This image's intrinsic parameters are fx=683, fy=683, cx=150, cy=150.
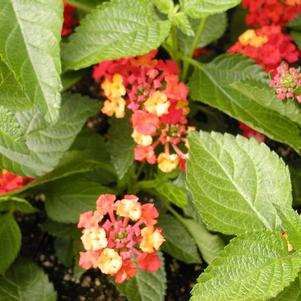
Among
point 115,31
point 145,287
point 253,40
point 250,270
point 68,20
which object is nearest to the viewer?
point 250,270

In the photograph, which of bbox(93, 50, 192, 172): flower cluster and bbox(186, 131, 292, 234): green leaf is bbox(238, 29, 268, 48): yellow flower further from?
bbox(186, 131, 292, 234): green leaf

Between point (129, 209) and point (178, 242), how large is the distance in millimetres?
295

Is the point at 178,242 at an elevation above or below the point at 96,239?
below

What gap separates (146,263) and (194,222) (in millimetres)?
212

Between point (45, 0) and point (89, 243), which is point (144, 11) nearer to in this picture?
point (45, 0)

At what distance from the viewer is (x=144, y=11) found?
1.22m

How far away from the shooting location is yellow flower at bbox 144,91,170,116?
1248mm

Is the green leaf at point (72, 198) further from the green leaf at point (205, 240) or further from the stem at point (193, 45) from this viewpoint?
the stem at point (193, 45)

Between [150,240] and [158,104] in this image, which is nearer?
[150,240]

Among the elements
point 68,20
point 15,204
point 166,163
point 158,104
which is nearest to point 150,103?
point 158,104

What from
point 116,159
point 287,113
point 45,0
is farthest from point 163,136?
point 45,0

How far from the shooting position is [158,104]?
4.11 ft

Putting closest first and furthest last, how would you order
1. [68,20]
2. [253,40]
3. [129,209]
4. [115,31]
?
[129,209] → [115,31] → [253,40] → [68,20]

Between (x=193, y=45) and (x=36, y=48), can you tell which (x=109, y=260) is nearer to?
(x=36, y=48)
